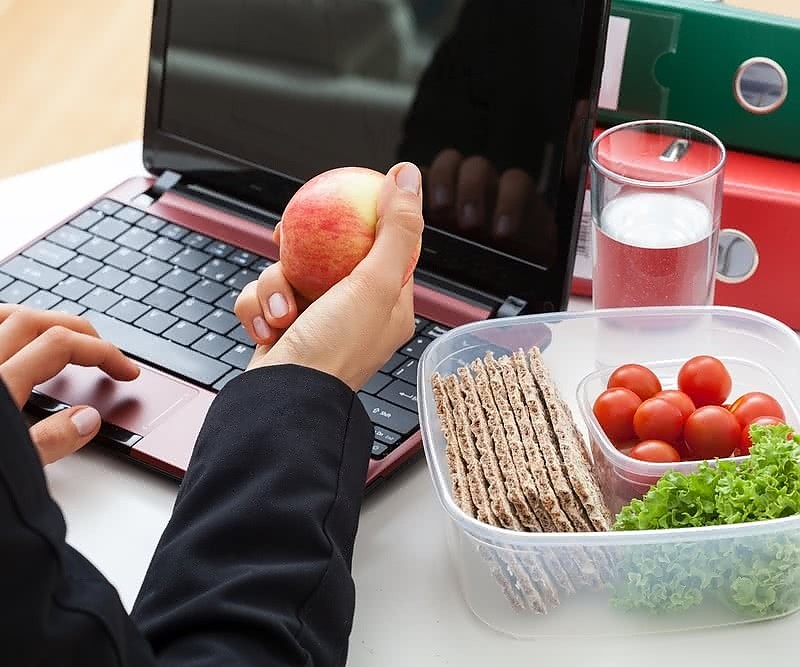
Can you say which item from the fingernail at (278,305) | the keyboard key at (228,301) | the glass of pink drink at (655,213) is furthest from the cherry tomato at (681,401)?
the keyboard key at (228,301)

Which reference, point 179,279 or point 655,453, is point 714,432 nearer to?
point 655,453

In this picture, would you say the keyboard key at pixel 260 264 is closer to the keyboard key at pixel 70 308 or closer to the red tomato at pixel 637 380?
the keyboard key at pixel 70 308

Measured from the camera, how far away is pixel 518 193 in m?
0.84

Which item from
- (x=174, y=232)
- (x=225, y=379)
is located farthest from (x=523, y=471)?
(x=174, y=232)

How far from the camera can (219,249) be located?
3.23ft

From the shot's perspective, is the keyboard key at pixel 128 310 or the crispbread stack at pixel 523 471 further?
the keyboard key at pixel 128 310

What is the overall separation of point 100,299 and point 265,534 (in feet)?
1.35

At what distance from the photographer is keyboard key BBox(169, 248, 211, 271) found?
3.17ft

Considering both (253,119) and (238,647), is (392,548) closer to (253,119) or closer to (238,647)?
(238,647)

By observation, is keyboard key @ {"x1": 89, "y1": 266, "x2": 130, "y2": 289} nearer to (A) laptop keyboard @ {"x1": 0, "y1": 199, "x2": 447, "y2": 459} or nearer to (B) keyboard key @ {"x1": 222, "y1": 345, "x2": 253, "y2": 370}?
(A) laptop keyboard @ {"x1": 0, "y1": 199, "x2": 447, "y2": 459}

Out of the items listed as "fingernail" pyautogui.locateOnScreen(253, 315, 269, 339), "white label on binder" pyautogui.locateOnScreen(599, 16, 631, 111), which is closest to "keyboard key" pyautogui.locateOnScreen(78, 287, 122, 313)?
"fingernail" pyautogui.locateOnScreen(253, 315, 269, 339)

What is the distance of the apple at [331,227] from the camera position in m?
0.72

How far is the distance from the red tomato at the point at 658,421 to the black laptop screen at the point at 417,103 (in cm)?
15

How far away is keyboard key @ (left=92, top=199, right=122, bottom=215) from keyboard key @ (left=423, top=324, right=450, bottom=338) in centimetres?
35
